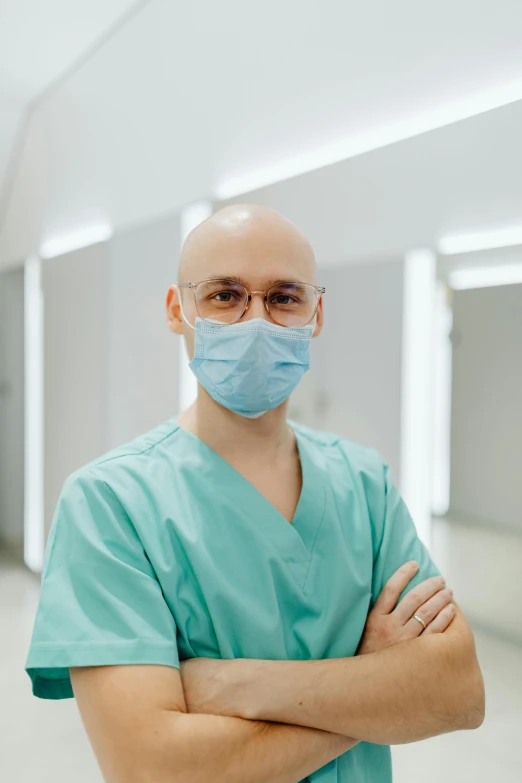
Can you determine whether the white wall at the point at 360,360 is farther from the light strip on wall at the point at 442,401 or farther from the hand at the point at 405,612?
the hand at the point at 405,612

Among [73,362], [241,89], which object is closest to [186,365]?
[241,89]

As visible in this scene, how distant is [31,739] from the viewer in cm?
232

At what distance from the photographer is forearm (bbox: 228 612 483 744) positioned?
0.93 meters

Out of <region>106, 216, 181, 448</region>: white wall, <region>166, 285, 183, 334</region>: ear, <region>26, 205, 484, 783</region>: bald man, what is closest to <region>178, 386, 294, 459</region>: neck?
<region>26, 205, 484, 783</region>: bald man

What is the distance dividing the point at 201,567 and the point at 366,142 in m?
1.22

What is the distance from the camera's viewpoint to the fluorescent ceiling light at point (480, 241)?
146cm

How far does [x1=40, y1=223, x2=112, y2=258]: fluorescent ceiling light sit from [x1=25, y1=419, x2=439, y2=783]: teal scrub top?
1.95m

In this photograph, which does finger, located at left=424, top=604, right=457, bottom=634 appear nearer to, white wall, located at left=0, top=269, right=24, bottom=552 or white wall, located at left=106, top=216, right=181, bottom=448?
white wall, located at left=106, top=216, right=181, bottom=448

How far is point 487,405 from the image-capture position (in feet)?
5.14

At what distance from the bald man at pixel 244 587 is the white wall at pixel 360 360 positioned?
60 cm

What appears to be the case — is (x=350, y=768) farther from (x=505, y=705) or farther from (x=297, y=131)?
(x=297, y=131)

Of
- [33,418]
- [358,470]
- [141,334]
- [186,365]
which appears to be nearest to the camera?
[358,470]

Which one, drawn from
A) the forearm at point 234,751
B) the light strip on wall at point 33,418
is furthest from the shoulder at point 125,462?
the light strip on wall at point 33,418

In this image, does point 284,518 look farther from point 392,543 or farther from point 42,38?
point 42,38
